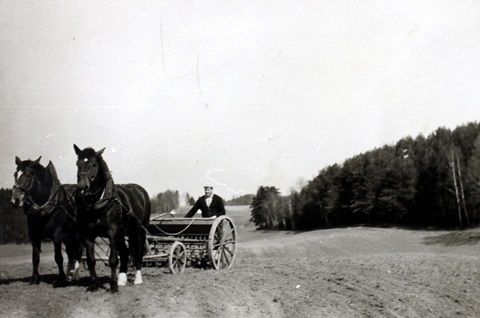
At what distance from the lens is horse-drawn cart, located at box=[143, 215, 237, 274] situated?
10961mm

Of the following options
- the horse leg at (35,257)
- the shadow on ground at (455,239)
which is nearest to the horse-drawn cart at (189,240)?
the horse leg at (35,257)

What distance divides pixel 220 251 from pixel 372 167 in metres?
46.1

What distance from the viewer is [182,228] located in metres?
11.6

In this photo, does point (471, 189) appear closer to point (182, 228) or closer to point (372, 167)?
point (372, 167)

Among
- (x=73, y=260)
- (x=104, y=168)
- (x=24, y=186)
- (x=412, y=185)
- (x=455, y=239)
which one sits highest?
(x=412, y=185)

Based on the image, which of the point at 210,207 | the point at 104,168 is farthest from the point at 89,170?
the point at 210,207

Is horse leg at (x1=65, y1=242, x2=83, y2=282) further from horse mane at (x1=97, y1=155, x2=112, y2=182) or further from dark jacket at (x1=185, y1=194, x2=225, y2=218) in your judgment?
dark jacket at (x1=185, y1=194, x2=225, y2=218)

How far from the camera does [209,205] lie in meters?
12.5

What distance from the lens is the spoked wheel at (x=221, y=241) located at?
1097 centimetres

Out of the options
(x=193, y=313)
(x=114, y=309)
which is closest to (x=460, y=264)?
(x=193, y=313)

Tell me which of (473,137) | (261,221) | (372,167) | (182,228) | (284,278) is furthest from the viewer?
(261,221)

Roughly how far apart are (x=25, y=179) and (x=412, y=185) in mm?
43693

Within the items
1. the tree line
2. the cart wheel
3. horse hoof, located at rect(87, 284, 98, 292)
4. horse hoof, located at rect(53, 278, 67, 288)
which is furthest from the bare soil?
the tree line

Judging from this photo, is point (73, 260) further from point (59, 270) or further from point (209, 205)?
point (209, 205)
